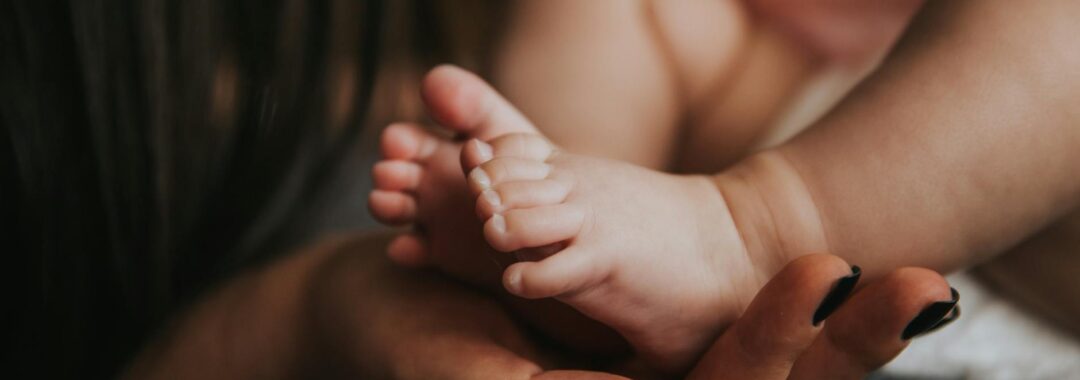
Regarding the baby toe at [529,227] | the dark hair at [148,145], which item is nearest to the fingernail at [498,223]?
the baby toe at [529,227]

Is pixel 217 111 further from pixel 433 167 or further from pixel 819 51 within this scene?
pixel 819 51

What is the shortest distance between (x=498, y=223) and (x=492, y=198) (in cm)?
1

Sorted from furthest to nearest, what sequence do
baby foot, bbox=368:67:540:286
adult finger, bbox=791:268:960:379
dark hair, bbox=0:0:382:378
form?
1. dark hair, bbox=0:0:382:378
2. baby foot, bbox=368:67:540:286
3. adult finger, bbox=791:268:960:379

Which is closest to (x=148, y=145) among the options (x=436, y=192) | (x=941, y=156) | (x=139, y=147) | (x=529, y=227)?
(x=139, y=147)

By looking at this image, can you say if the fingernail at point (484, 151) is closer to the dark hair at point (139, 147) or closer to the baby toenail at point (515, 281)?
the baby toenail at point (515, 281)

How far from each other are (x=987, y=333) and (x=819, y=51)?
20cm

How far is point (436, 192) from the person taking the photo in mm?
504

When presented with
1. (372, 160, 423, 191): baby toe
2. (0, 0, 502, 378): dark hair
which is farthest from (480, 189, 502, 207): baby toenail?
(0, 0, 502, 378): dark hair

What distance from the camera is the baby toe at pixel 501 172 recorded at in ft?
1.40

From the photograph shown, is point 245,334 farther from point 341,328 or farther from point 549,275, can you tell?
point 549,275

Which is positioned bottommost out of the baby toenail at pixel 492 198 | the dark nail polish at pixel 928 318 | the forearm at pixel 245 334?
the forearm at pixel 245 334

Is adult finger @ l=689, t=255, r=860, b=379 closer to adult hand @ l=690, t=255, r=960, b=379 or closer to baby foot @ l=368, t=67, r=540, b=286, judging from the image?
adult hand @ l=690, t=255, r=960, b=379

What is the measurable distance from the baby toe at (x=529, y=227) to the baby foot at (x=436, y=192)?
7 centimetres

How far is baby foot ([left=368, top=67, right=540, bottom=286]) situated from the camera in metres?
0.49
